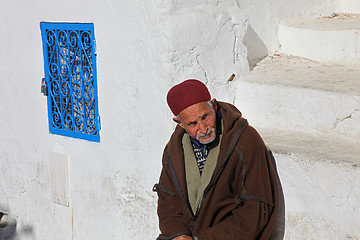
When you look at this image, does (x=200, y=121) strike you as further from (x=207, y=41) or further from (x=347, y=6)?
(x=347, y=6)

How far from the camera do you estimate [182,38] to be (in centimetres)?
396

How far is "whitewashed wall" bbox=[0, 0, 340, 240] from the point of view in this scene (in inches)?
159

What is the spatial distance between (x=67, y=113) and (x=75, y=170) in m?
0.47

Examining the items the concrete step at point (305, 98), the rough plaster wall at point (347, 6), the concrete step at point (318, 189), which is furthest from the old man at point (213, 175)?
the rough plaster wall at point (347, 6)

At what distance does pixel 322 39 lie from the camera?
15.3 ft

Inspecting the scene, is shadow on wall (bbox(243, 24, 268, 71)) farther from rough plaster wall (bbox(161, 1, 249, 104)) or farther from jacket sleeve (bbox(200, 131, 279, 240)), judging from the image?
jacket sleeve (bbox(200, 131, 279, 240))

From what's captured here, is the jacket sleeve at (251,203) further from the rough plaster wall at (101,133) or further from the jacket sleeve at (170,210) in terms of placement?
the rough plaster wall at (101,133)

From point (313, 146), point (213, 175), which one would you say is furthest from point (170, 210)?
point (313, 146)

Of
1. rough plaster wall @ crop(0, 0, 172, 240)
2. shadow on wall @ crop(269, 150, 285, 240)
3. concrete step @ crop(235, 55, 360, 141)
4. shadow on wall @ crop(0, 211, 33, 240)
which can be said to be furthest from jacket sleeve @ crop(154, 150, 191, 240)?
shadow on wall @ crop(0, 211, 33, 240)

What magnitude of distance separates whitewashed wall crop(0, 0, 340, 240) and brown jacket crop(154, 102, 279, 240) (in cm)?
77

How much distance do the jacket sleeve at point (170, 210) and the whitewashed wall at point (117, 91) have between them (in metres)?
0.70

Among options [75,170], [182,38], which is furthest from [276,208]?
[75,170]

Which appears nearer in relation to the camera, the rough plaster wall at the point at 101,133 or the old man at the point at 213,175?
the old man at the point at 213,175

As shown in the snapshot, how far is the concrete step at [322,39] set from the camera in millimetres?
4523
